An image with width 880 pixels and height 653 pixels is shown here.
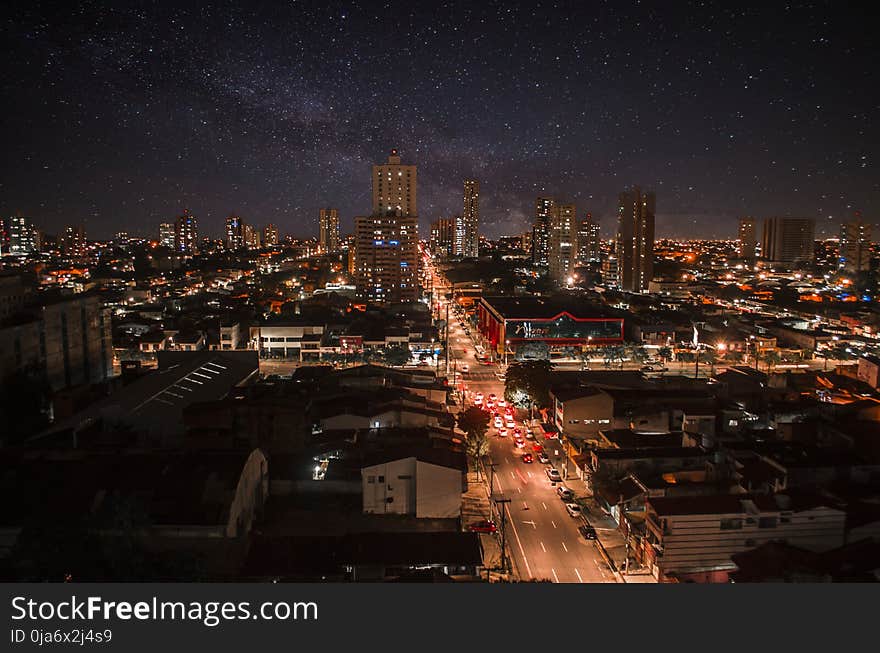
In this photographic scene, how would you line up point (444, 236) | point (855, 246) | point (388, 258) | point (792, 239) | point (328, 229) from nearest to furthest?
point (388, 258), point (855, 246), point (792, 239), point (328, 229), point (444, 236)

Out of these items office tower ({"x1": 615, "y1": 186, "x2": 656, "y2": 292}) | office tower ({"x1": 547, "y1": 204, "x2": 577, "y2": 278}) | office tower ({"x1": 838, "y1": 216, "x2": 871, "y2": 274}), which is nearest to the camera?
office tower ({"x1": 838, "y1": 216, "x2": 871, "y2": 274})

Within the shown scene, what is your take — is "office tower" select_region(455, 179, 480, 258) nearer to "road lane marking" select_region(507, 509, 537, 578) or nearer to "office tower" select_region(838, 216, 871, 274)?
"office tower" select_region(838, 216, 871, 274)

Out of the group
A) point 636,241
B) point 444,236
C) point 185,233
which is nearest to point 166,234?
point 185,233

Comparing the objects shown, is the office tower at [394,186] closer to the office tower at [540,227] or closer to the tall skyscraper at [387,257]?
the tall skyscraper at [387,257]

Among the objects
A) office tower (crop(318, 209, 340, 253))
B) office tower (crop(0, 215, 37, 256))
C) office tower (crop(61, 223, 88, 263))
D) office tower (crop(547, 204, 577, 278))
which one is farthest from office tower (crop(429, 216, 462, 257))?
office tower (crop(0, 215, 37, 256))

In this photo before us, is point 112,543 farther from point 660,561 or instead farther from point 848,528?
point 848,528

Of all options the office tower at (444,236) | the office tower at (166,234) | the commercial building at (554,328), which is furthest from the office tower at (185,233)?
the commercial building at (554,328)

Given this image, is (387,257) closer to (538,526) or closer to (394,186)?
(394,186)
